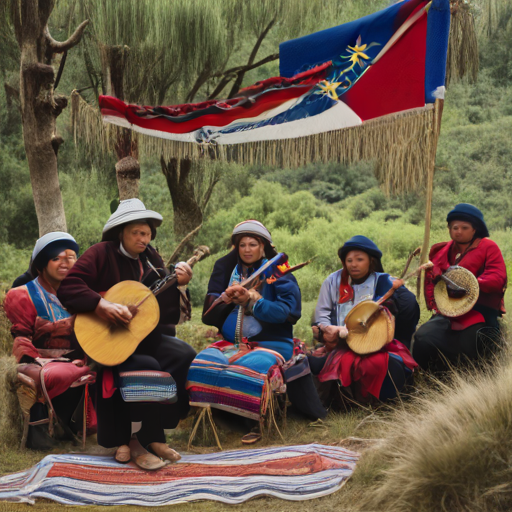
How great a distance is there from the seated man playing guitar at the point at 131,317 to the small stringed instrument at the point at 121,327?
0.04 meters

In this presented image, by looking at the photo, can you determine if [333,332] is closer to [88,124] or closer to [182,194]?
[88,124]

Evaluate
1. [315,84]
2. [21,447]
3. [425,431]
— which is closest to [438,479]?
[425,431]

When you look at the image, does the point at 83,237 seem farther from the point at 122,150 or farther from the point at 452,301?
the point at 452,301

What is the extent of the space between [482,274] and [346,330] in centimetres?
108

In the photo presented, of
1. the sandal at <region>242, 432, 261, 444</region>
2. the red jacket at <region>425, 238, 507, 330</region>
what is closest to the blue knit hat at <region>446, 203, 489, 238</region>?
the red jacket at <region>425, 238, 507, 330</region>

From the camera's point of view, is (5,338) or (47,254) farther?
(5,338)

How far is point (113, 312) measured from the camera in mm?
4027

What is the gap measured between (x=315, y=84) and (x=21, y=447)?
12.4ft

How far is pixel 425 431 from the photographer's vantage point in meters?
3.31

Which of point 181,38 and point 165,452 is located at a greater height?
point 181,38

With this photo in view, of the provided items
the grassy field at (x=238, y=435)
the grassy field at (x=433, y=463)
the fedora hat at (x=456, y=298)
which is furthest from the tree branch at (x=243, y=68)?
the grassy field at (x=433, y=463)

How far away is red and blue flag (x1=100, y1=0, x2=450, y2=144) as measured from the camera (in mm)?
5242

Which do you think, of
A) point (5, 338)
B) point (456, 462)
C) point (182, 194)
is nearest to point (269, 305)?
point (456, 462)

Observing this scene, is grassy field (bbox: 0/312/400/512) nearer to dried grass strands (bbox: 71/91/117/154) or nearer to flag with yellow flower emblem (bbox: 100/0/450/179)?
flag with yellow flower emblem (bbox: 100/0/450/179)
